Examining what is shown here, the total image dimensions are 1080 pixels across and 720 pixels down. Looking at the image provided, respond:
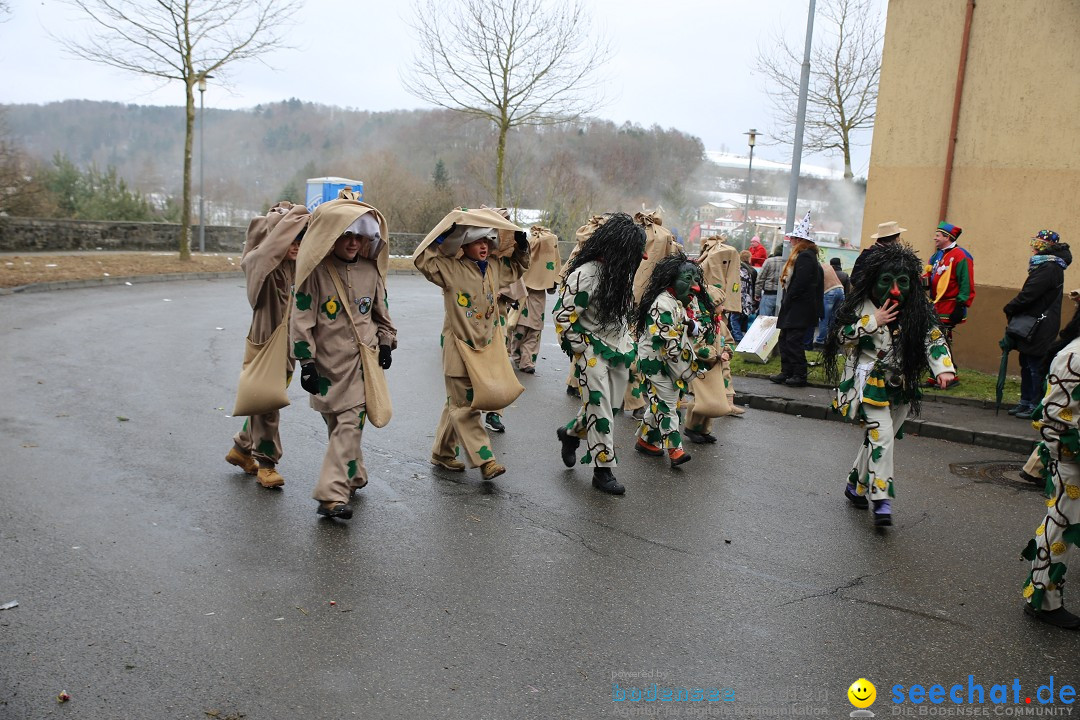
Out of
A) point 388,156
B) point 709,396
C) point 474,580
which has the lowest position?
point 474,580

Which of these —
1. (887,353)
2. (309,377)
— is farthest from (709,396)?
(309,377)

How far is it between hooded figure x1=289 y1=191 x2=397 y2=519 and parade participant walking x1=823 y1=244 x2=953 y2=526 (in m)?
3.17

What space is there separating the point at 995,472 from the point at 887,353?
2.55m

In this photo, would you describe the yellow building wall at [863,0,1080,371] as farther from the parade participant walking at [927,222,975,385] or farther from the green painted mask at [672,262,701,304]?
the green painted mask at [672,262,701,304]

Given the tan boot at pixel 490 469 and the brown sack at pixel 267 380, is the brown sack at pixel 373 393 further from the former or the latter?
the tan boot at pixel 490 469

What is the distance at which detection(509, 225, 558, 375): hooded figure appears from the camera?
1135 centimetres

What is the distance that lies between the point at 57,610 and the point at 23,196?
80.8 ft

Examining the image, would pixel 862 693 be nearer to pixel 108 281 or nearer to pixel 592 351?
pixel 592 351

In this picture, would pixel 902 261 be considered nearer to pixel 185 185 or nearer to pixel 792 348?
pixel 792 348

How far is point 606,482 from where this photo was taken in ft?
21.1

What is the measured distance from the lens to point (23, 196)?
2484 cm

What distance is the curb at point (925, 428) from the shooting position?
28.0 ft

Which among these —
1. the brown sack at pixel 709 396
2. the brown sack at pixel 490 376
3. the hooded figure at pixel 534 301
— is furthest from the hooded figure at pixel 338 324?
the hooded figure at pixel 534 301

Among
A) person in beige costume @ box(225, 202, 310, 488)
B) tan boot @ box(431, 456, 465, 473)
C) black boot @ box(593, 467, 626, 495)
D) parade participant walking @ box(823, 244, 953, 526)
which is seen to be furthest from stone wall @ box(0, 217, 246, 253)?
parade participant walking @ box(823, 244, 953, 526)
